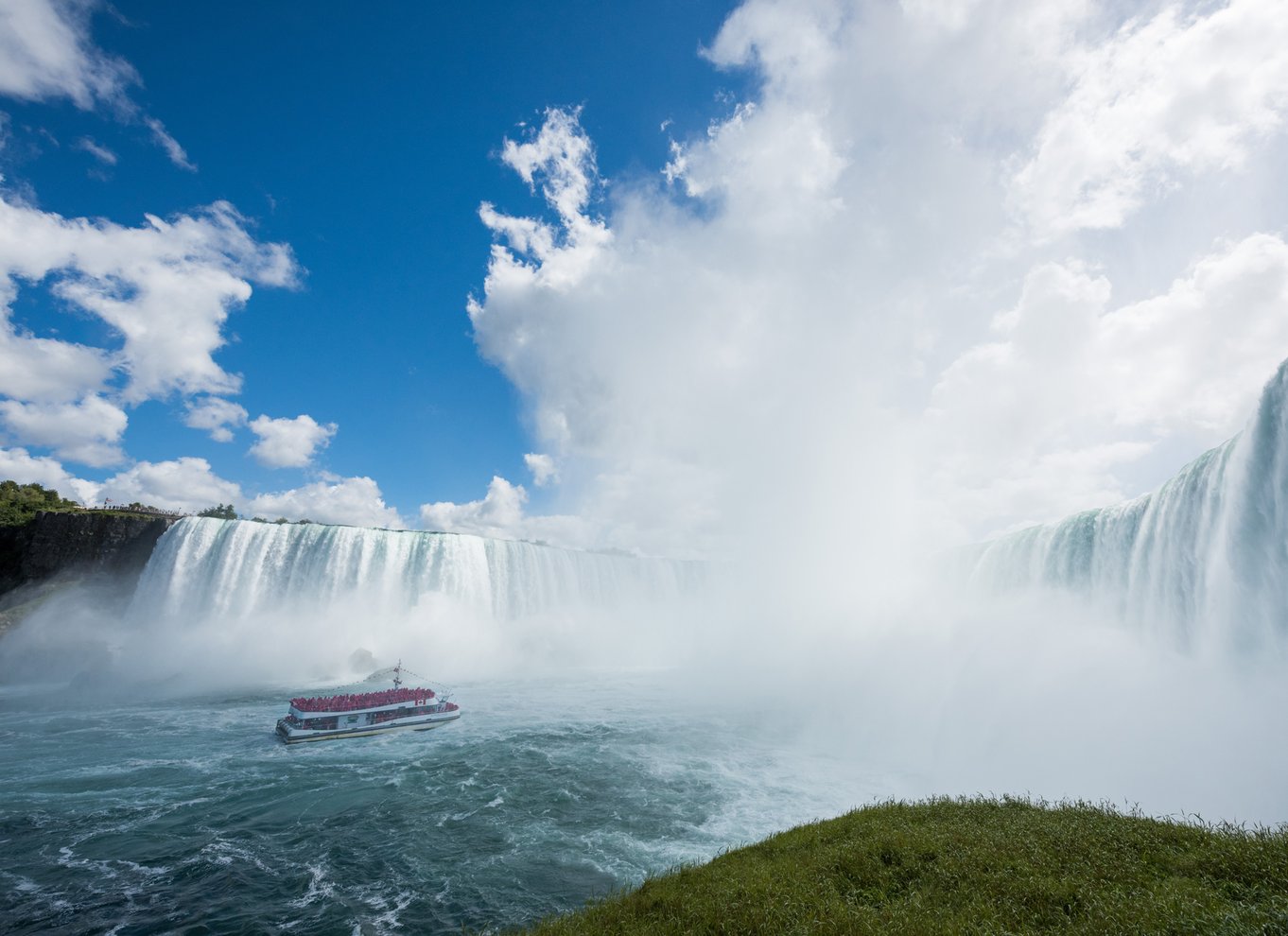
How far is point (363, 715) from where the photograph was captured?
100ft

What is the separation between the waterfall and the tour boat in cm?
2182

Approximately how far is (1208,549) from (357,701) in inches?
1706

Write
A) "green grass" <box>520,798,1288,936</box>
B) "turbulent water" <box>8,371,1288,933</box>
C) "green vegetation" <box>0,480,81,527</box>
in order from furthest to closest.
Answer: "green vegetation" <box>0,480,81,527</box> → "turbulent water" <box>8,371,1288,933</box> → "green grass" <box>520,798,1288,936</box>

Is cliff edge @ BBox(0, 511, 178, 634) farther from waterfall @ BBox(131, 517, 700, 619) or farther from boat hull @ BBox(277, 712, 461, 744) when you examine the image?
boat hull @ BBox(277, 712, 461, 744)

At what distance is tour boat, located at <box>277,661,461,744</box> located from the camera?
28719 millimetres

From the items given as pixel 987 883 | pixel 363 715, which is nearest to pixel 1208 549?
pixel 987 883

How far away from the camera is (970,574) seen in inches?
1795

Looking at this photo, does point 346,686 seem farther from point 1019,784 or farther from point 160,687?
point 1019,784

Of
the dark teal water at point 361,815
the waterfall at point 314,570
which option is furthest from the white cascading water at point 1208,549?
the waterfall at point 314,570

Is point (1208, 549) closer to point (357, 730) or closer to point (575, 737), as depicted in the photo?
point (575, 737)

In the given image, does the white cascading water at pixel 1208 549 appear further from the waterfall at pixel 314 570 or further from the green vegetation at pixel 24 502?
the green vegetation at pixel 24 502

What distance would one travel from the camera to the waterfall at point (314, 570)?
50.0 m

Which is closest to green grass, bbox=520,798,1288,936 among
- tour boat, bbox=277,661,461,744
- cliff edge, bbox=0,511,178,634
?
tour boat, bbox=277,661,461,744

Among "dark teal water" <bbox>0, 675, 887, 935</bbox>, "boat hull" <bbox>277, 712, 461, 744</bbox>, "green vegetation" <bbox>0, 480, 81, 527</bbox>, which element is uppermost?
"green vegetation" <bbox>0, 480, 81, 527</bbox>
